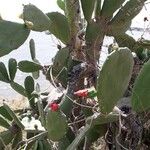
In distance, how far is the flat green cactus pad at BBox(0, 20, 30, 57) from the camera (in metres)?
2.03

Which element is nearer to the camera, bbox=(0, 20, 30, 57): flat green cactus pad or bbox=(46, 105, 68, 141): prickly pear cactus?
bbox=(46, 105, 68, 141): prickly pear cactus

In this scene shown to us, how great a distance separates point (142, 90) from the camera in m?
1.70

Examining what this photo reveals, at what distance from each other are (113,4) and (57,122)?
2.10ft

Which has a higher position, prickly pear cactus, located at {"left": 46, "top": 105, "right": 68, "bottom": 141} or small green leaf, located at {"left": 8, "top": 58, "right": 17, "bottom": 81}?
small green leaf, located at {"left": 8, "top": 58, "right": 17, "bottom": 81}

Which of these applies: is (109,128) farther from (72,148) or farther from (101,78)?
(101,78)

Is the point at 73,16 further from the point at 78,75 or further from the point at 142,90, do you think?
the point at 142,90

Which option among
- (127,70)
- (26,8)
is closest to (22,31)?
(26,8)

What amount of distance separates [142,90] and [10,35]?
2.24ft

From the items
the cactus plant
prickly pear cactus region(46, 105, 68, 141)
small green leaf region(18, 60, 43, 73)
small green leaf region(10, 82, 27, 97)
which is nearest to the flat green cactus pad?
the cactus plant

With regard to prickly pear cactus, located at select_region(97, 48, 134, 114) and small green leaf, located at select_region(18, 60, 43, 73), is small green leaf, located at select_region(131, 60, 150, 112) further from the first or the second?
small green leaf, located at select_region(18, 60, 43, 73)

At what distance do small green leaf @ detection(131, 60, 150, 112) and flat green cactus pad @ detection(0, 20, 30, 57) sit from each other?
0.63 meters

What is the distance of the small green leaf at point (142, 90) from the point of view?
168 centimetres

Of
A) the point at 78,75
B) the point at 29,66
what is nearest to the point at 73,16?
the point at 78,75

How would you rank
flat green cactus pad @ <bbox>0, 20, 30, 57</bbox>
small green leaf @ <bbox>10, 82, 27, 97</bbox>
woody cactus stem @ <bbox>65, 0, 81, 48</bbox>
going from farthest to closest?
small green leaf @ <bbox>10, 82, 27, 97</bbox>, woody cactus stem @ <bbox>65, 0, 81, 48</bbox>, flat green cactus pad @ <bbox>0, 20, 30, 57</bbox>
